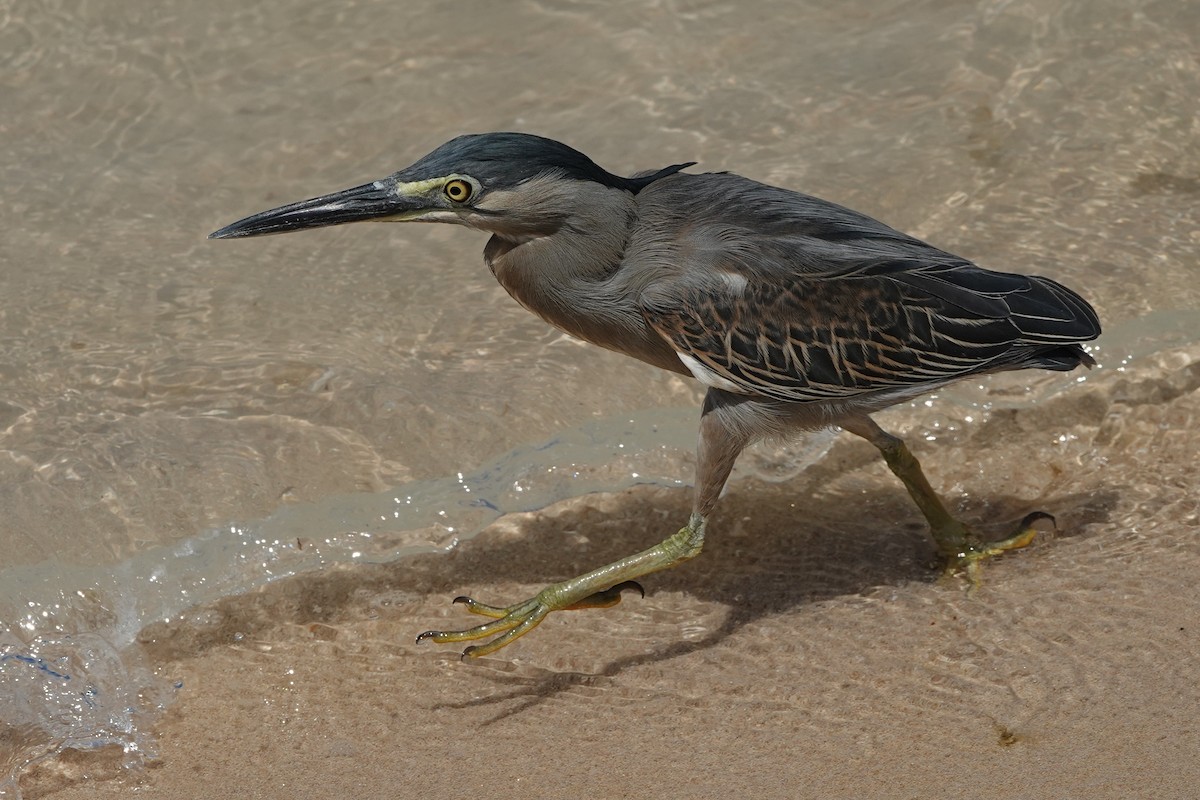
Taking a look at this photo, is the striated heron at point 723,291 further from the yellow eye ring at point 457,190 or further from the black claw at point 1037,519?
the black claw at point 1037,519

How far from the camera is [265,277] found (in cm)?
616

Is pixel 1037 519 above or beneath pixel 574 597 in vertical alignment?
beneath

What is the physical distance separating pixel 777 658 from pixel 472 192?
1.73 metres

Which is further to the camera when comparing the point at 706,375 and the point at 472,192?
the point at 706,375

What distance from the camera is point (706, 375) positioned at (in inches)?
169

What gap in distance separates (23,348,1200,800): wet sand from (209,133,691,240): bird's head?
4.28ft

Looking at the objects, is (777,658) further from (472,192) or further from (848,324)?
(472,192)

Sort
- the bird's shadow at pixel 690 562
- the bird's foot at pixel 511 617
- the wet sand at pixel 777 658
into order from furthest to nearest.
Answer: the bird's shadow at pixel 690 562
the bird's foot at pixel 511 617
the wet sand at pixel 777 658

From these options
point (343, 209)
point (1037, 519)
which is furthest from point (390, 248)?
point (1037, 519)

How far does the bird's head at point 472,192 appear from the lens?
13.4 feet

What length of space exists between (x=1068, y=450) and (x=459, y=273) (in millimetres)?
2716

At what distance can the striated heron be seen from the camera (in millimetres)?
4156

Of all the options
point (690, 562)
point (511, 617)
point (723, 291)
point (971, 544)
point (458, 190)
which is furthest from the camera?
point (690, 562)

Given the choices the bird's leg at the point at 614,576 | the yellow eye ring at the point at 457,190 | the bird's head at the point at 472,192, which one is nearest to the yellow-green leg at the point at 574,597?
the bird's leg at the point at 614,576
